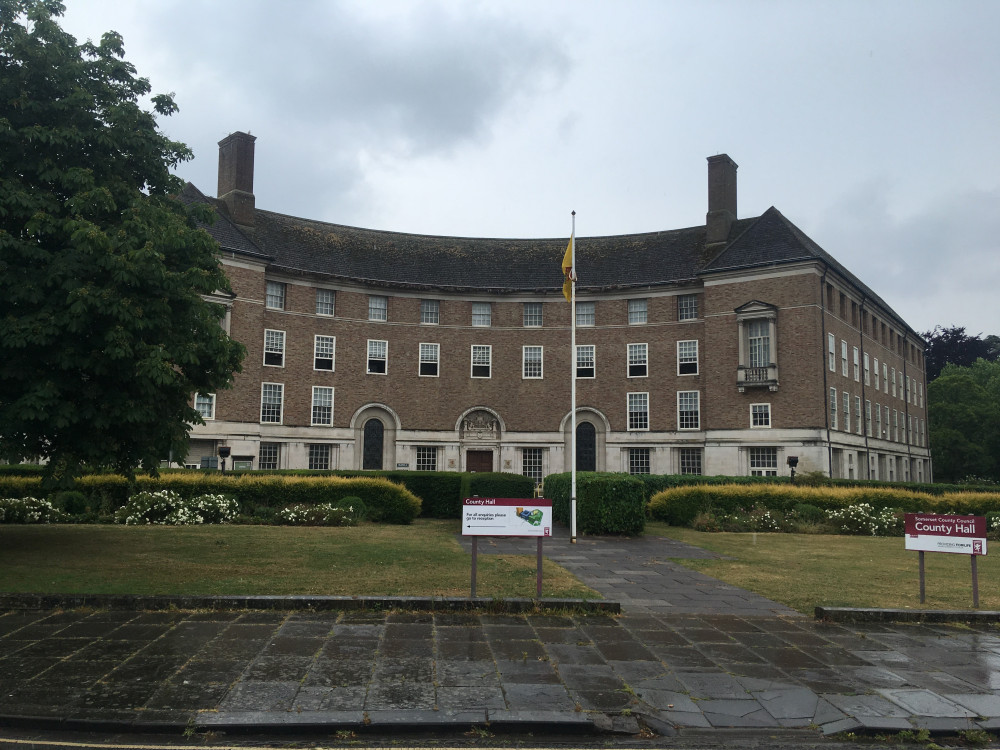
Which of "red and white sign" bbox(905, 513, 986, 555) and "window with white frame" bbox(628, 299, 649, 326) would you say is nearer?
"red and white sign" bbox(905, 513, 986, 555)

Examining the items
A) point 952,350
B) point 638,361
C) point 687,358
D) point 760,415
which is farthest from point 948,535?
point 952,350

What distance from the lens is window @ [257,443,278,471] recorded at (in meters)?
40.4

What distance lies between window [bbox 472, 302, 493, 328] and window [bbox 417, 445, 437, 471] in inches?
318

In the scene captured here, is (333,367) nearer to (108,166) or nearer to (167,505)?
(167,505)

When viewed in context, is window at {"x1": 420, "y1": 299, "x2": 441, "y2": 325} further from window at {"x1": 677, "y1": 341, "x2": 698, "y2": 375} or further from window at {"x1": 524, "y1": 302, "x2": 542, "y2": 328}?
window at {"x1": 677, "y1": 341, "x2": 698, "y2": 375}

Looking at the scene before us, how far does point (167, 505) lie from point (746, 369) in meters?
29.6

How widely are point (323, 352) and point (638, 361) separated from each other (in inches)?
715

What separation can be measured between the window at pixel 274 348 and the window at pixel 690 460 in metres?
22.9

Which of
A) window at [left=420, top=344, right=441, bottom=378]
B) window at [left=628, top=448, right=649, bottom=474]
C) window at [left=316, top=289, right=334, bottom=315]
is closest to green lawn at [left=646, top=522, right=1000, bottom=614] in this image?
window at [left=628, top=448, right=649, bottom=474]

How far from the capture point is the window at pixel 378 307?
145 ft

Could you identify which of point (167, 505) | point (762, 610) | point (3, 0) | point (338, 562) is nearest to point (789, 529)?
point (762, 610)

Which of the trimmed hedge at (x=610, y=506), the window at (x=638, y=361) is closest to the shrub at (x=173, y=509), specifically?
the trimmed hedge at (x=610, y=506)

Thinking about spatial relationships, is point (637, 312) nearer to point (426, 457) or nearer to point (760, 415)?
point (760, 415)

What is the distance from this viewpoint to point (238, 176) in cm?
4241
